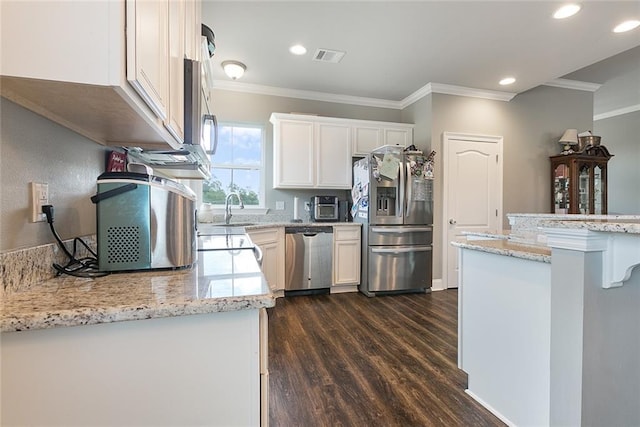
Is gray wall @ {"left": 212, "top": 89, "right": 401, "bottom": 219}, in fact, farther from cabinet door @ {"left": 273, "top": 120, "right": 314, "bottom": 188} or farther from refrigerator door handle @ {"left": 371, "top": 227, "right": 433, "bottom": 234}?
refrigerator door handle @ {"left": 371, "top": 227, "right": 433, "bottom": 234}

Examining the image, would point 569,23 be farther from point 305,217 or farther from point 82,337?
point 82,337

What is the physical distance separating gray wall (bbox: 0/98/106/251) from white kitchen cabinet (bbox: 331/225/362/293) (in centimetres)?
274

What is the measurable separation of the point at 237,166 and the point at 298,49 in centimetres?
163

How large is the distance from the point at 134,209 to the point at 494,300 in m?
1.70

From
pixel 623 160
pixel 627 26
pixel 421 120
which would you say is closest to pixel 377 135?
pixel 421 120

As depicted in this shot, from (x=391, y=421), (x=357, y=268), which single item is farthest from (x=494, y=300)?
(x=357, y=268)

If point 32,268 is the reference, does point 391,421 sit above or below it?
below

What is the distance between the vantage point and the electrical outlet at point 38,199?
0.88 metres

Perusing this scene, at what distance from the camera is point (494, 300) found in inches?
62.6

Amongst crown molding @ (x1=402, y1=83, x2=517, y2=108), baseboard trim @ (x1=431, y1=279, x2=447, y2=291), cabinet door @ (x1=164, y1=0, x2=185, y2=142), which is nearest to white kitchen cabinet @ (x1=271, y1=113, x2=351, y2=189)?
crown molding @ (x1=402, y1=83, x2=517, y2=108)

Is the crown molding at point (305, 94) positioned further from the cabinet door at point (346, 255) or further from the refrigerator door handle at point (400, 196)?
the cabinet door at point (346, 255)

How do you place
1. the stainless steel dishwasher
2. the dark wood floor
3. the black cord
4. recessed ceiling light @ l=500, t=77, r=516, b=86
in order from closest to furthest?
the black cord, the dark wood floor, the stainless steel dishwasher, recessed ceiling light @ l=500, t=77, r=516, b=86

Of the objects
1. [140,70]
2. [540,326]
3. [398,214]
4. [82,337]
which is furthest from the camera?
[398,214]

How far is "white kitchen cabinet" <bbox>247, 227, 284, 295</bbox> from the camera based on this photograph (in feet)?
10.9
